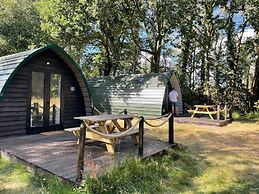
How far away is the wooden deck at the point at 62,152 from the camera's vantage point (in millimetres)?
4957

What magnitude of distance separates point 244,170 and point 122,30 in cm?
1249

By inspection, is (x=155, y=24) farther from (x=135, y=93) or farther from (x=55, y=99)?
(x=55, y=99)

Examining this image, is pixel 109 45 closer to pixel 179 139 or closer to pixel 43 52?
pixel 43 52

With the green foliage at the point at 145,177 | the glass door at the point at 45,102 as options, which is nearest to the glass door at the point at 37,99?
the glass door at the point at 45,102

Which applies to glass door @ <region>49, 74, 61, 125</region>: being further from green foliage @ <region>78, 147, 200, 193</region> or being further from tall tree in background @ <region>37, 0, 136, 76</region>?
tall tree in background @ <region>37, 0, 136, 76</region>

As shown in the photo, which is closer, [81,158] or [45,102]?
[81,158]

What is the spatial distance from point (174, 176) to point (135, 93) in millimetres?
9388

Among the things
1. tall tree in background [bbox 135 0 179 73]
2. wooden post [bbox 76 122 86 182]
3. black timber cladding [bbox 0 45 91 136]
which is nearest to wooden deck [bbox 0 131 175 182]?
wooden post [bbox 76 122 86 182]

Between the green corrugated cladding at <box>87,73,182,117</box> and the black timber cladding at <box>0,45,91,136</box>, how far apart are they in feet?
14.7

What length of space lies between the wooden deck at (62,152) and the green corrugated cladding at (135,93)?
578cm

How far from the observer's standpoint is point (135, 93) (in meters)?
14.3

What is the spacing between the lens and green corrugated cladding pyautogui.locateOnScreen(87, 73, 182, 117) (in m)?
13.4

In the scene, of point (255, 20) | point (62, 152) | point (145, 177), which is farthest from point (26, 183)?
point (255, 20)

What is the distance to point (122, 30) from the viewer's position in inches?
642
